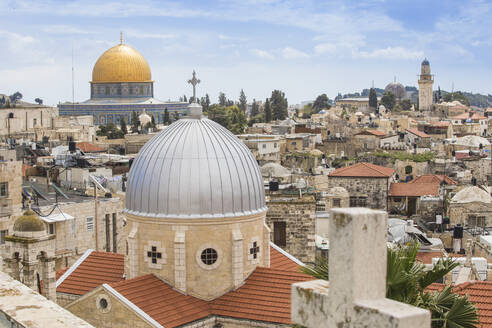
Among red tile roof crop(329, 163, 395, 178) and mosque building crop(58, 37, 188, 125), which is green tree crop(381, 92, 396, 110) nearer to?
mosque building crop(58, 37, 188, 125)

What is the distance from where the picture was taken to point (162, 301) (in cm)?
1580

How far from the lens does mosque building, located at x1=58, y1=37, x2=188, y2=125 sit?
95.7 m

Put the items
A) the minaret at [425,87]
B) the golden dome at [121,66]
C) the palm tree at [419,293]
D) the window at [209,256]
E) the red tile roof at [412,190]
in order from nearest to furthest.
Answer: the palm tree at [419,293] < the window at [209,256] < the red tile roof at [412,190] < the golden dome at [121,66] < the minaret at [425,87]

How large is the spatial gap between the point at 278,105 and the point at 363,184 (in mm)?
60921

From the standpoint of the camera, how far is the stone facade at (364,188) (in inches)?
1768

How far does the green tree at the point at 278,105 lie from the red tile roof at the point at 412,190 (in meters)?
58.2

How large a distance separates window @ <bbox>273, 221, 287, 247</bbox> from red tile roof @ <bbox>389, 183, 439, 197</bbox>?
24154mm

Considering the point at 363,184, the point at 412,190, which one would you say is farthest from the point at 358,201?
the point at 412,190

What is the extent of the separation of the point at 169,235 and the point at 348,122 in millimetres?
82125

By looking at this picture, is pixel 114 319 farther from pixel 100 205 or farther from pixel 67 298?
pixel 100 205

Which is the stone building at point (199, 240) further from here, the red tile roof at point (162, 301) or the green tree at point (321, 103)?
the green tree at point (321, 103)

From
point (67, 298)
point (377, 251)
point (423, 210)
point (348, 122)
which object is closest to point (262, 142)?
point (423, 210)

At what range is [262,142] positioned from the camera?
65.8m

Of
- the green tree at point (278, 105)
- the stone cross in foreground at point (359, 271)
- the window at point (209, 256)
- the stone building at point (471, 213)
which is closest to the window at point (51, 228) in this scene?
the window at point (209, 256)
